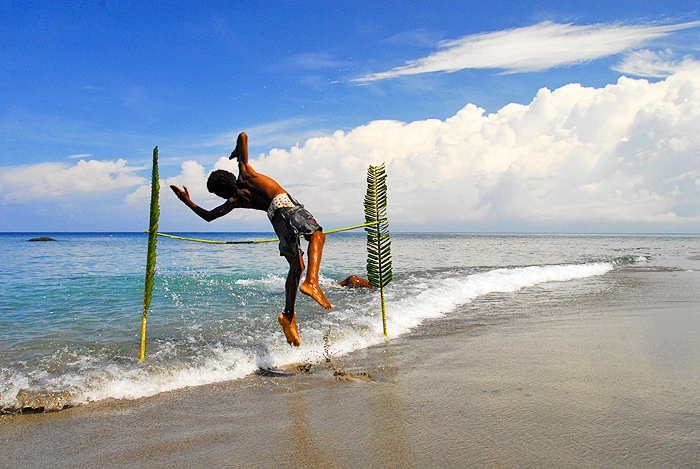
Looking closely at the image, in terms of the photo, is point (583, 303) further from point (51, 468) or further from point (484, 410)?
point (51, 468)

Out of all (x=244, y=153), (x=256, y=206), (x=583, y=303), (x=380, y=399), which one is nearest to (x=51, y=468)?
(x=380, y=399)

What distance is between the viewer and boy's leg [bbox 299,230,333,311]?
13.2 feet

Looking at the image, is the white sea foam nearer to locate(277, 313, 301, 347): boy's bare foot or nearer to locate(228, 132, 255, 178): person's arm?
locate(277, 313, 301, 347): boy's bare foot

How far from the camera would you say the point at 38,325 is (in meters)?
7.47

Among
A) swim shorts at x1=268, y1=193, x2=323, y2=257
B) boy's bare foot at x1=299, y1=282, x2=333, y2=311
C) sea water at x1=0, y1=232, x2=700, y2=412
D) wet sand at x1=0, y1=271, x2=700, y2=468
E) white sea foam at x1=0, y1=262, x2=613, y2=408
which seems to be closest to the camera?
wet sand at x1=0, y1=271, x2=700, y2=468

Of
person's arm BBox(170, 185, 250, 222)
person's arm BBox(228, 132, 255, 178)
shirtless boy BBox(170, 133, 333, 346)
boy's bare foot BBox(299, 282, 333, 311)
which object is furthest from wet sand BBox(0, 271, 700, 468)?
person's arm BBox(228, 132, 255, 178)

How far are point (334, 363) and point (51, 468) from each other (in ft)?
9.84

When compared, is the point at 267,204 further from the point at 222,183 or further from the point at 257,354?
the point at 257,354

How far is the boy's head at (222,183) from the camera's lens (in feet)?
15.6

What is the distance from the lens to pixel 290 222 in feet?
15.1

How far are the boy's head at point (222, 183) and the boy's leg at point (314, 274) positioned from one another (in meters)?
1.16

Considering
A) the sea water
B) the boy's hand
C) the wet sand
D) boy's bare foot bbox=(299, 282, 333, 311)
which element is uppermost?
the boy's hand

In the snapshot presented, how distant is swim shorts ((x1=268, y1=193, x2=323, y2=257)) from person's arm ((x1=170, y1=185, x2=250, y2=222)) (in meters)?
0.43

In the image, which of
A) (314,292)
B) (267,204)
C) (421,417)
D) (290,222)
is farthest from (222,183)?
(421,417)
